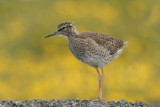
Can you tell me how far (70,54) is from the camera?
1822cm

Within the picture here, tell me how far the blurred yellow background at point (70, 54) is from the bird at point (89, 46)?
3.39 m

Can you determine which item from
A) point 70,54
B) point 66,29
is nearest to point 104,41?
point 66,29

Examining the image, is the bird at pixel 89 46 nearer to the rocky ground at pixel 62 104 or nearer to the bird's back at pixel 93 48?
the bird's back at pixel 93 48

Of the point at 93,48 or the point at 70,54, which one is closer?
the point at 93,48

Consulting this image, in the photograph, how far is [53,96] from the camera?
16.6 metres

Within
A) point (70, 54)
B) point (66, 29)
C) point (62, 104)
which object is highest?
point (70, 54)

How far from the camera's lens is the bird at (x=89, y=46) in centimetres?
1319

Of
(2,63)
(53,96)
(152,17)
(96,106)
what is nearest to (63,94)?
(53,96)

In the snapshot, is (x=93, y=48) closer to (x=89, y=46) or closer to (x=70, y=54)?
Result: (x=89, y=46)

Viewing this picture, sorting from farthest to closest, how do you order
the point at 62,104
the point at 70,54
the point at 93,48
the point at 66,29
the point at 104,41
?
1. the point at 70,54
2. the point at 104,41
3. the point at 66,29
4. the point at 93,48
5. the point at 62,104

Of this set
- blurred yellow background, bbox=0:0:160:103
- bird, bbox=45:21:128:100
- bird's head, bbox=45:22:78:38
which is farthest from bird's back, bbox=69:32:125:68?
blurred yellow background, bbox=0:0:160:103

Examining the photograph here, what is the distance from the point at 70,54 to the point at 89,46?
16.6ft

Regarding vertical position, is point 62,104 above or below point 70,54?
below

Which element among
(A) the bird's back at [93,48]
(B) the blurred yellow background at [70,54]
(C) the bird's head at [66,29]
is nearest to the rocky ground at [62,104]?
(A) the bird's back at [93,48]
